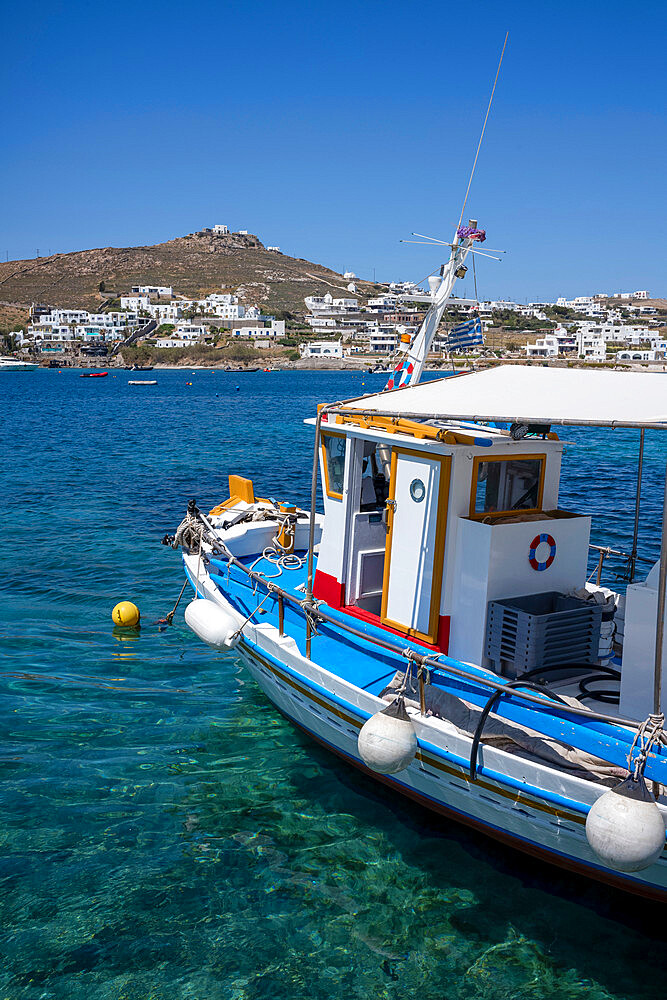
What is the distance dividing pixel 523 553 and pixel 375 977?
140 inches

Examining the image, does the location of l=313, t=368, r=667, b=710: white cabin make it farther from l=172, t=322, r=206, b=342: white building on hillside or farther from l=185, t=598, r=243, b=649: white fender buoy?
l=172, t=322, r=206, b=342: white building on hillside

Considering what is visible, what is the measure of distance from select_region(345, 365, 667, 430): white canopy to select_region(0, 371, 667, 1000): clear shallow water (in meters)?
3.72

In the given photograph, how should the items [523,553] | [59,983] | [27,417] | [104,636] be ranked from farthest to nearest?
[27,417]
[104,636]
[523,553]
[59,983]

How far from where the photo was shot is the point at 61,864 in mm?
6500

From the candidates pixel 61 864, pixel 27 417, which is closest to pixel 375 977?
pixel 61 864

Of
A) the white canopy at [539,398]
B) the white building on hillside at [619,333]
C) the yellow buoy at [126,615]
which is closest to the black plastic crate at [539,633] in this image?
the white canopy at [539,398]

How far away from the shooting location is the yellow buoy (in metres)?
12.1

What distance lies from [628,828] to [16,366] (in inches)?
7102

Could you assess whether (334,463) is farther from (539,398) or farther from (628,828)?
(628,828)

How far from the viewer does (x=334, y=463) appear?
8.44 meters

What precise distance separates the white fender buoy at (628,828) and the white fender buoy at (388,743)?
144cm

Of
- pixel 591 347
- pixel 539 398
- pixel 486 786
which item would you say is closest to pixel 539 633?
pixel 486 786

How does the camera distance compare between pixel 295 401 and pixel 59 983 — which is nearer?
pixel 59 983

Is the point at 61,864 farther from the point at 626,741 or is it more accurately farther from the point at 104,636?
the point at 104,636
